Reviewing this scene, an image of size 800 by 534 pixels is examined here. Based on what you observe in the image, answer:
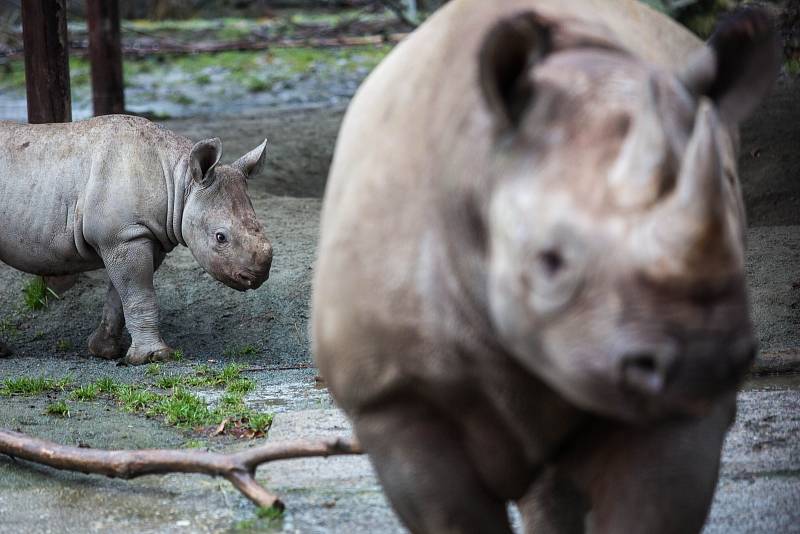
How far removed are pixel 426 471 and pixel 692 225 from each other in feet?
3.35

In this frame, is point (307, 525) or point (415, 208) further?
point (307, 525)

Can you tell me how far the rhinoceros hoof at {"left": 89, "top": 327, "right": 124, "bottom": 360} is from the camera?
8.34 metres

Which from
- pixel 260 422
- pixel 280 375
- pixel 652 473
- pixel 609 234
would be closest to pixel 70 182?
pixel 280 375

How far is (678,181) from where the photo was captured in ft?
6.89

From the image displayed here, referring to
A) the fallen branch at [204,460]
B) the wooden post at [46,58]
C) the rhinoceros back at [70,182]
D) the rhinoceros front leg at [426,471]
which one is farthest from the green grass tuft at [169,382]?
the rhinoceros front leg at [426,471]

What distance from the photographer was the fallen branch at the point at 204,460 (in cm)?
437

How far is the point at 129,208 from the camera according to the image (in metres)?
7.98

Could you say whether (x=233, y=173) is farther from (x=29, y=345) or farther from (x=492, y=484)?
(x=492, y=484)

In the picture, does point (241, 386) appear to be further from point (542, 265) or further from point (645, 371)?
point (645, 371)

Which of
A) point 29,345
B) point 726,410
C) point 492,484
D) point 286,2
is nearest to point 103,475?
point 492,484

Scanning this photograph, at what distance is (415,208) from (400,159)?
15 centimetres

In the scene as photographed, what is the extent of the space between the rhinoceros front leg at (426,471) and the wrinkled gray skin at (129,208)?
503cm

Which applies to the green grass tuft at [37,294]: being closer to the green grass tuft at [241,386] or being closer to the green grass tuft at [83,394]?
the green grass tuft at [83,394]

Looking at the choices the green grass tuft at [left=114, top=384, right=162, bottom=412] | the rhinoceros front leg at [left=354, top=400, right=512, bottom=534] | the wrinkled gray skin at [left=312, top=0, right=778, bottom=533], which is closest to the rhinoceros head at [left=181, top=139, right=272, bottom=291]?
the green grass tuft at [left=114, top=384, right=162, bottom=412]
